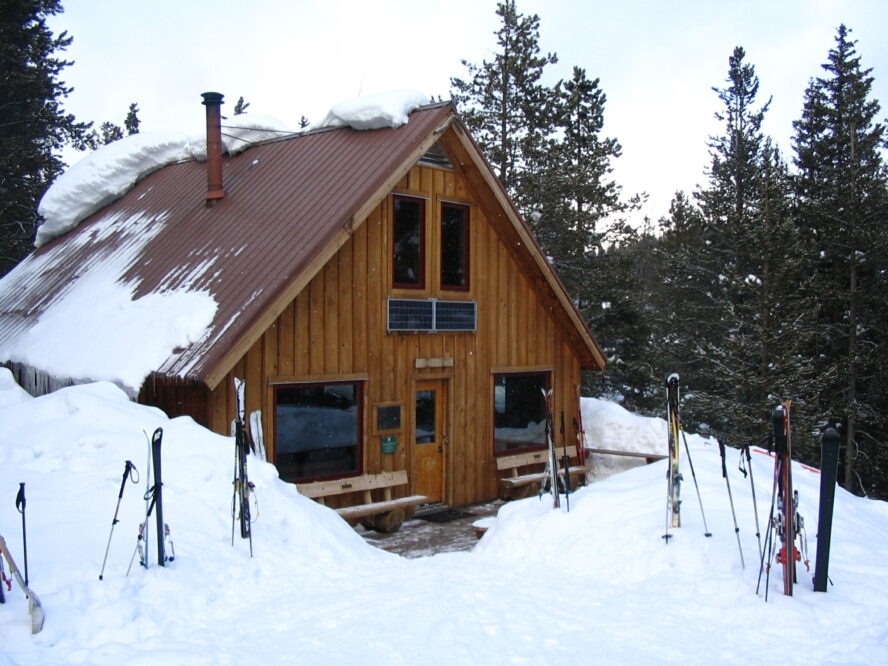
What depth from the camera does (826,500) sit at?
621 centimetres

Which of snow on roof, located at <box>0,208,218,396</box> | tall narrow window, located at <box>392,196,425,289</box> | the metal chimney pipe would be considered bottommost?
snow on roof, located at <box>0,208,218,396</box>

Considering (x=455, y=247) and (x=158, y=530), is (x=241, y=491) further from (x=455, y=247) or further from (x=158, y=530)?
(x=455, y=247)

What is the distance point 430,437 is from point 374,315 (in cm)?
219

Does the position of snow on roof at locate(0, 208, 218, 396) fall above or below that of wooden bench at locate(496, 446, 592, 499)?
above

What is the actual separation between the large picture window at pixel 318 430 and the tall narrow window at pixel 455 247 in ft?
8.26

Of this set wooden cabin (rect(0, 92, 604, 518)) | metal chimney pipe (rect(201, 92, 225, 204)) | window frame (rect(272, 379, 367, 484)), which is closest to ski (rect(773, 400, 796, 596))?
wooden cabin (rect(0, 92, 604, 518))

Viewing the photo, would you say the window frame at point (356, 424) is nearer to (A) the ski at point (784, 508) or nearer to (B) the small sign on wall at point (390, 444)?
(B) the small sign on wall at point (390, 444)

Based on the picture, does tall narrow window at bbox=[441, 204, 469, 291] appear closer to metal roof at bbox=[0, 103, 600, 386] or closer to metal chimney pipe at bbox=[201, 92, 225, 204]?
metal roof at bbox=[0, 103, 600, 386]

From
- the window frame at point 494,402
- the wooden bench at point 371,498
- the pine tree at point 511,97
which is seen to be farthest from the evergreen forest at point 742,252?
the wooden bench at point 371,498

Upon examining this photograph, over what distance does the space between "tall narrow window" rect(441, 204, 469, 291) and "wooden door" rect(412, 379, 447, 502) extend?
162cm

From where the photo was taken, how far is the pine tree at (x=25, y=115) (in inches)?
840

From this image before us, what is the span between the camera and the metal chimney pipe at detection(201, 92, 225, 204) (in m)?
13.1

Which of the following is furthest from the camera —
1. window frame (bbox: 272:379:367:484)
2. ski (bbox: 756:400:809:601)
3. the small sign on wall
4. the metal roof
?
the small sign on wall

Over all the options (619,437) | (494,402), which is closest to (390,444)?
(494,402)
